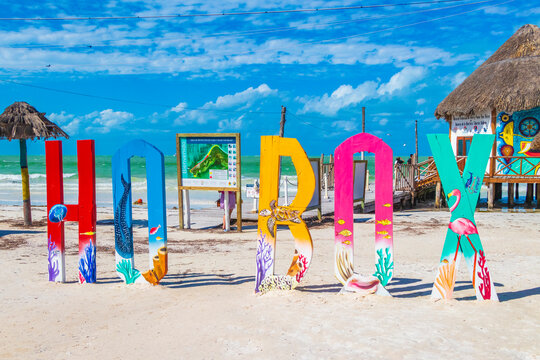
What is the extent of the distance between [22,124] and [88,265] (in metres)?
7.16

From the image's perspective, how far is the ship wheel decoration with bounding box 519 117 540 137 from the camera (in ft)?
60.7

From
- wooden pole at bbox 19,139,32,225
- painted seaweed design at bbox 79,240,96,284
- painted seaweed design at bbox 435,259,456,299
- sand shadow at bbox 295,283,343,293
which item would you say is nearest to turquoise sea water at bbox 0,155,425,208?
wooden pole at bbox 19,139,32,225

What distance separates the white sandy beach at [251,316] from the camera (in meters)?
3.88

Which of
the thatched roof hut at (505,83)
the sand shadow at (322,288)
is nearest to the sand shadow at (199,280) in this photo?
the sand shadow at (322,288)

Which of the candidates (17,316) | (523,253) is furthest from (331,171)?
(17,316)

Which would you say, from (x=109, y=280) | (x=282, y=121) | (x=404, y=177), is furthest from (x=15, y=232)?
(x=404, y=177)

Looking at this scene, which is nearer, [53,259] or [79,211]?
[79,211]

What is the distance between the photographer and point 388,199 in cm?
514

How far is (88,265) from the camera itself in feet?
19.6

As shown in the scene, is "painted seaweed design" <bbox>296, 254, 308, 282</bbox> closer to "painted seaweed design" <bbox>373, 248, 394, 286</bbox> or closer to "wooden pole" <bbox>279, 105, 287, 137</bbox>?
"painted seaweed design" <bbox>373, 248, 394, 286</bbox>

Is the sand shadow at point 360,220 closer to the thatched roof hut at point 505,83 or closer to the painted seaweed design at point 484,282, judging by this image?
the painted seaweed design at point 484,282

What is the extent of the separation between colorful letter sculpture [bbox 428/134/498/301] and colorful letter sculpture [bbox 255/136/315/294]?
1485 millimetres

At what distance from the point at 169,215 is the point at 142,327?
10004 millimetres

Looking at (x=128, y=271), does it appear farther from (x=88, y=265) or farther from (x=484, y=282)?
(x=484, y=282)
